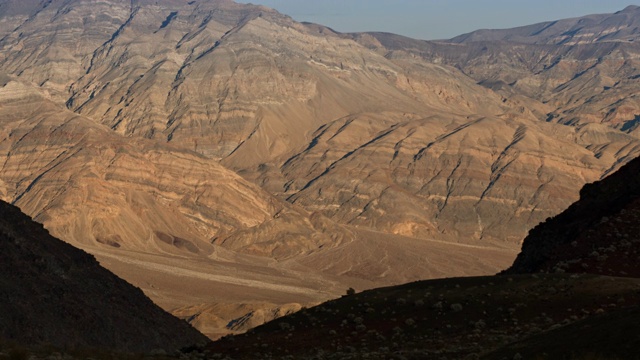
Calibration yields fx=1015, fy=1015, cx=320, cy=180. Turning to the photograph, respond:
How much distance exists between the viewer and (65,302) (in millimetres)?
38250

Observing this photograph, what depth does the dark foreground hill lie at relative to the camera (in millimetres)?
34938

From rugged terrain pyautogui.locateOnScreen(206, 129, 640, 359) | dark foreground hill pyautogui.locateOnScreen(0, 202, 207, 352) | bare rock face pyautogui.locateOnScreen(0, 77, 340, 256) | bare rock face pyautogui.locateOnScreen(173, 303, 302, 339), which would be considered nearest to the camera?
rugged terrain pyautogui.locateOnScreen(206, 129, 640, 359)

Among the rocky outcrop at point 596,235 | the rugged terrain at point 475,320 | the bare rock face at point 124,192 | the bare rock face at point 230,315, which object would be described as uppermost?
the bare rock face at point 124,192

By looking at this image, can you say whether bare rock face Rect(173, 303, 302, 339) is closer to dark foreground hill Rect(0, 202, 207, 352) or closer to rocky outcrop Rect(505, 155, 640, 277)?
dark foreground hill Rect(0, 202, 207, 352)

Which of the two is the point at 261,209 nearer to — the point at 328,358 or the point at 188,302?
the point at 188,302

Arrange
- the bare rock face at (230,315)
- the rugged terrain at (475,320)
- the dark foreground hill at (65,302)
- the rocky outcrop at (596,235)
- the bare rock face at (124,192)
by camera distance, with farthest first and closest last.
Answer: the bare rock face at (124,192) → the bare rock face at (230,315) → the rocky outcrop at (596,235) → the dark foreground hill at (65,302) → the rugged terrain at (475,320)

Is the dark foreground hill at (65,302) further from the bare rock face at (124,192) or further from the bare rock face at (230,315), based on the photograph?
the bare rock face at (124,192)

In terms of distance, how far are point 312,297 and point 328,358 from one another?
10537 centimetres

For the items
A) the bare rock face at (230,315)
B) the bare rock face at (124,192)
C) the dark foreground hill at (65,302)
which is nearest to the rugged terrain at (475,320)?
the dark foreground hill at (65,302)

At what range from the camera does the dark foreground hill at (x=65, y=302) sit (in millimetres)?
34938

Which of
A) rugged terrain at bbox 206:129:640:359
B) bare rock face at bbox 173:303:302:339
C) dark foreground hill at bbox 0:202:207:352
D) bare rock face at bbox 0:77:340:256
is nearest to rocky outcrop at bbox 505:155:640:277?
rugged terrain at bbox 206:129:640:359

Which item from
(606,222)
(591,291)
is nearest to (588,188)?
(606,222)

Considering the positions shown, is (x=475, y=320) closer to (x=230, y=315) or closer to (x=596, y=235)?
A: (x=596, y=235)

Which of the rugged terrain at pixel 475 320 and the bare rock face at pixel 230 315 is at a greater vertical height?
the bare rock face at pixel 230 315
